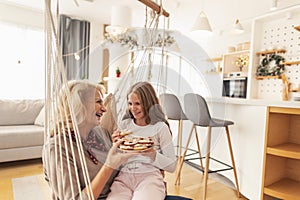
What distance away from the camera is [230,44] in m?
4.42

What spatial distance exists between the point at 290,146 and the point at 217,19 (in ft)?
9.44

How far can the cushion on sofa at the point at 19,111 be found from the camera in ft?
9.22

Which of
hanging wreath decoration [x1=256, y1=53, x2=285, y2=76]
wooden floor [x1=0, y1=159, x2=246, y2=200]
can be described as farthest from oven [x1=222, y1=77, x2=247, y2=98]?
wooden floor [x1=0, y1=159, x2=246, y2=200]

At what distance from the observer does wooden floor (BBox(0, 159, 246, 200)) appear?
2010 millimetres

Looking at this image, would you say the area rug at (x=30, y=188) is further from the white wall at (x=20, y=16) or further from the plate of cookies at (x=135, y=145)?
the white wall at (x=20, y=16)

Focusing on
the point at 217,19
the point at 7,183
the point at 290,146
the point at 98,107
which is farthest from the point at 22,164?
the point at 217,19

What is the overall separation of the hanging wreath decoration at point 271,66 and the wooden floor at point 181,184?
2.17 meters

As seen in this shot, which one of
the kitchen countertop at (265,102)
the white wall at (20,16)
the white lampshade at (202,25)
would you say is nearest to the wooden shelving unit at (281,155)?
the kitchen countertop at (265,102)

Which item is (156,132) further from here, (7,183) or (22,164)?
(22,164)

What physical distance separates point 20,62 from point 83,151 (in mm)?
4325

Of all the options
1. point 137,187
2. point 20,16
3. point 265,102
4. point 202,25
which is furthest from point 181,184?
point 20,16

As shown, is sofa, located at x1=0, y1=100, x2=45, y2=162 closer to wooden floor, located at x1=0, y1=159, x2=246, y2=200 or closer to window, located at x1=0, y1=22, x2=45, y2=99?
wooden floor, located at x1=0, y1=159, x2=246, y2=200

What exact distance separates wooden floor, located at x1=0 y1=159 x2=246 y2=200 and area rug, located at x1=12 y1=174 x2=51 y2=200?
0.16 feet

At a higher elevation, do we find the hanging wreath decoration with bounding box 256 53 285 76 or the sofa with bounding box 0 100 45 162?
the hanging wreath decoration with bounding box 256 53 285 76
